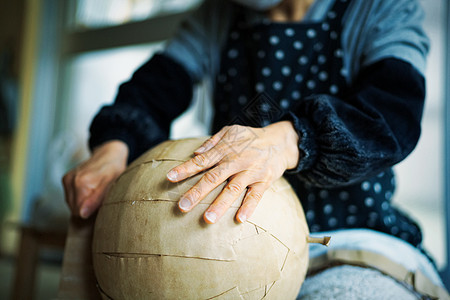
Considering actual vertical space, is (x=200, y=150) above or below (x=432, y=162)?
above

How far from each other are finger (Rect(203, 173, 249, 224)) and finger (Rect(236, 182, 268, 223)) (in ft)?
0.04

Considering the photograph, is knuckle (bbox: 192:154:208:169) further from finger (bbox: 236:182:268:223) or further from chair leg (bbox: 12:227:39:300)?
chair leg (bbox: 12:227:39:300)

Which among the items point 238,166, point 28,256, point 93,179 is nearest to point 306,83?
point 238,166

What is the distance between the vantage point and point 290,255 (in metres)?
0.57

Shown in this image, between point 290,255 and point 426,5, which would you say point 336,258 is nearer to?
point 290,255

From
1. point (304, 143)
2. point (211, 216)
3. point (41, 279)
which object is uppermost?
point (304, 143)

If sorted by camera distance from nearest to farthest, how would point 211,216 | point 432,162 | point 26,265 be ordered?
point 211,216 → point 432,162 → point 26,265

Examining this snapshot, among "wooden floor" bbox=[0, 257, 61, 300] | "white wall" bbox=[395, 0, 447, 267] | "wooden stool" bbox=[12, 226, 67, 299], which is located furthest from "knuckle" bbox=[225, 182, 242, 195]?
"wooden floor" bbox=[0, 257, 61, 300]

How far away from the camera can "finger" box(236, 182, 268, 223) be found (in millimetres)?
520

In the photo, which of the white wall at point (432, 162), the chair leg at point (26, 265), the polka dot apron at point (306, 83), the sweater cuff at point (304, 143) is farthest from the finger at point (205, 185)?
the chair leg at point (26, 265)

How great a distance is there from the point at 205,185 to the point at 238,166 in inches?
2.5

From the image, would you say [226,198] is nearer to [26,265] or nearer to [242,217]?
[242,217]

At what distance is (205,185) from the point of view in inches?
20.9

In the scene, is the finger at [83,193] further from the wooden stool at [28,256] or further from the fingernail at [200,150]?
the wooden stool at [28,256]
